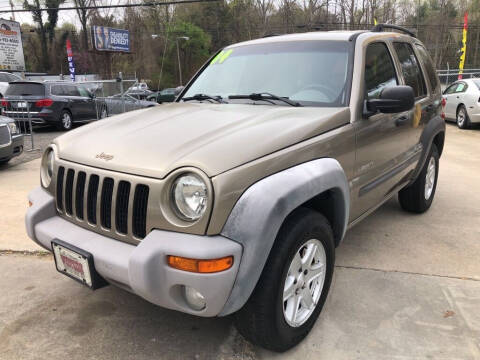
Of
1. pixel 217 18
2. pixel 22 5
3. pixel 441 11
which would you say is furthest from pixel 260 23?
pixel 22 5

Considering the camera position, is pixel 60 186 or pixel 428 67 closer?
pixel 60 186

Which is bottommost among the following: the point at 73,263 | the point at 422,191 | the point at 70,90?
the point at 422,191

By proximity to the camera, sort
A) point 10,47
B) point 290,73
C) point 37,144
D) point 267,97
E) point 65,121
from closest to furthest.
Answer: point 267,97 < point 290,73 < point 37,144 < point 65,121 < point 10,47

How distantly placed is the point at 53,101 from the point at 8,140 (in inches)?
221

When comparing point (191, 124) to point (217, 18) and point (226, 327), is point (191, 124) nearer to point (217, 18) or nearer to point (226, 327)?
point (226, 327)

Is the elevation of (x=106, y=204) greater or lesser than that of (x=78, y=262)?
greater

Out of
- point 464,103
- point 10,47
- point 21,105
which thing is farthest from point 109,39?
point 464,103

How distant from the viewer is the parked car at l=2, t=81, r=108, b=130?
11.7 m

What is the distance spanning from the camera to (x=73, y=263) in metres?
2.25

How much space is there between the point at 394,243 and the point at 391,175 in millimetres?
790

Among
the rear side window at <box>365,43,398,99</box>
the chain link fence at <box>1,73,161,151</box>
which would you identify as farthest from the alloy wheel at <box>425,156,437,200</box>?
the chain link fence at <box>1,73,161,151</box>

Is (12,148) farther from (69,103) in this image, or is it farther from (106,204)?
(69,103)

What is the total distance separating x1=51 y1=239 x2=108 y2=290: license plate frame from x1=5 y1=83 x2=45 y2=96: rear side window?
11.1m

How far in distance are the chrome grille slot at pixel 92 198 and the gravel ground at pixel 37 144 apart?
6.06m
